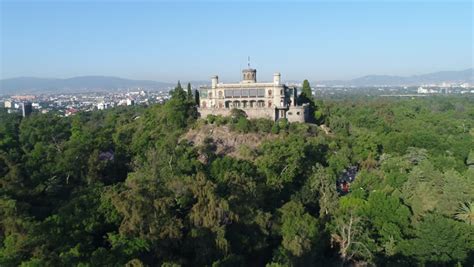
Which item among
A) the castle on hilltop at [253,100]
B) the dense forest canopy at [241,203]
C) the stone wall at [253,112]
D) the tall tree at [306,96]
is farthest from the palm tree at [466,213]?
the tall tree at [306,96]

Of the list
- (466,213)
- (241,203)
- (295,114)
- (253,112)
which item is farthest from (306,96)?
(241,203)

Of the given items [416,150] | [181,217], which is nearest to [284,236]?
[181,217]

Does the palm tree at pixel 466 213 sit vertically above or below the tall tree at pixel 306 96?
below

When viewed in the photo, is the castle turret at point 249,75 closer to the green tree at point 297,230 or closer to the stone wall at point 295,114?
the stone wall at point 295,114

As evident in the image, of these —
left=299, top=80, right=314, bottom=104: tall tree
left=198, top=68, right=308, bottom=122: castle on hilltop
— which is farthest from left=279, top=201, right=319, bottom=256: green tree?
left=299, top=80, right=314, bottom=104: tall tree

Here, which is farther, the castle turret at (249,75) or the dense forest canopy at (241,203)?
the castle turret at (249,75)

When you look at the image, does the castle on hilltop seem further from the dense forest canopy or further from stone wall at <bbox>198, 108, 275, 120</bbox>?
the dense forest canopy
